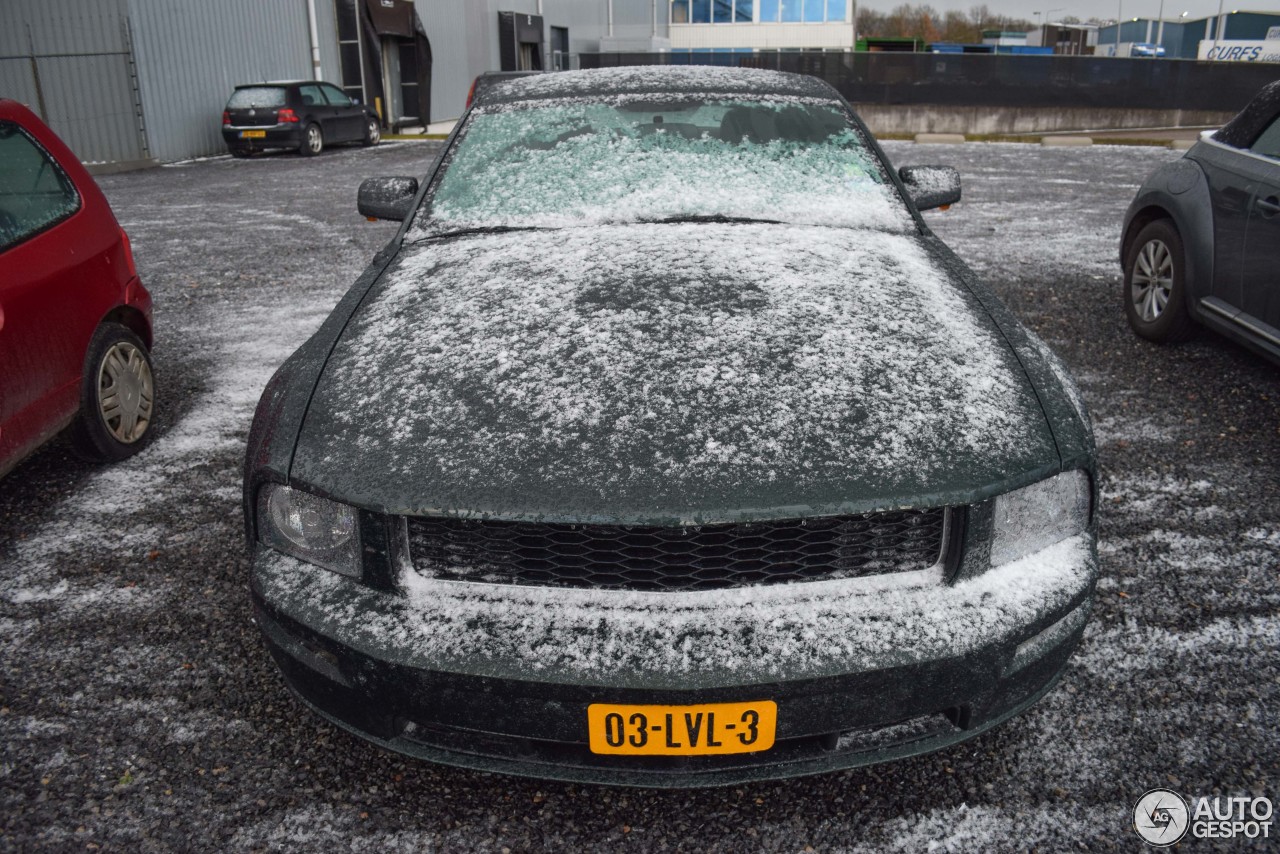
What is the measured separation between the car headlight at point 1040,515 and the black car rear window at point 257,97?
17450 mm

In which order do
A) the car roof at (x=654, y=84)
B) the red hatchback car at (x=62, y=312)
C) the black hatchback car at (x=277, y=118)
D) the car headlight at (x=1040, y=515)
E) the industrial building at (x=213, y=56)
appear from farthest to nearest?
the black hatchback car at (x=277, y=118), the industrial building at (x=213, y=56), the car roof at (x=654, y=84), the red hatchback car at (x=62, y=312), the car headlight at (x=1040, y=515)

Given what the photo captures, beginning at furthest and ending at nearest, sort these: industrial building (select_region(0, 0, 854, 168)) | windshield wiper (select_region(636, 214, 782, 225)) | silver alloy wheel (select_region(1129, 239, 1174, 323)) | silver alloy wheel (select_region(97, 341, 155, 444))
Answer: industrial building (select_region(0, 0, 854, 168)) → silver alloy wheel (select_region(1129, 239, 1174, 323)) → silver alloy wheel (select_region(97, 341, 155, 444)) → windshield wiper (select_region(636, 214, 782, 225))

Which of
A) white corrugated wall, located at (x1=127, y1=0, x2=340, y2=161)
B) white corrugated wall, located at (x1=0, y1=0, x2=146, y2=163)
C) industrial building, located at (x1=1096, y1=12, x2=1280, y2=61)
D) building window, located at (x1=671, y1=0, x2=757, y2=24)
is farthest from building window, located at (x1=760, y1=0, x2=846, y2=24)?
white corrugated wall, located at (x1=0, y1=0, x2=146, y2=163)

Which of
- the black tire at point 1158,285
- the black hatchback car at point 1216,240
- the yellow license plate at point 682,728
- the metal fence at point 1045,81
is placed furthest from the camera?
the metal fence at point 1045,81

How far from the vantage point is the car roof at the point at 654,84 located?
3.53 metres

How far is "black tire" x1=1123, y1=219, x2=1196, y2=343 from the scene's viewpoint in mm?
5137

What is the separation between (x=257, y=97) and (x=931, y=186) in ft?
52.9

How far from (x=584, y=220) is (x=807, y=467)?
1.48 metres

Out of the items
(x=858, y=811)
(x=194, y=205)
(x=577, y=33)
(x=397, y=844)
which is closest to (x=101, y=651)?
(x=397, y=844)

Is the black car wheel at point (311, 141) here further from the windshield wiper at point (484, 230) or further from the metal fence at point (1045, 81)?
the windshield wiper at point (484, 230)

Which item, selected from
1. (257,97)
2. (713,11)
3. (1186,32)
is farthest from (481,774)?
(1186,32)

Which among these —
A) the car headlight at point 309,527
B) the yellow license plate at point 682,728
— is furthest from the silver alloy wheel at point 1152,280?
the car headlight at point 309,527

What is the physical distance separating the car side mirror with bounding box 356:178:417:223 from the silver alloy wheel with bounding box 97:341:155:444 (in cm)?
124

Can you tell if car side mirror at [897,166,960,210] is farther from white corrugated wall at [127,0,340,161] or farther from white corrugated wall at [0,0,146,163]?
white corrugated wall at [127,0,340,161]
